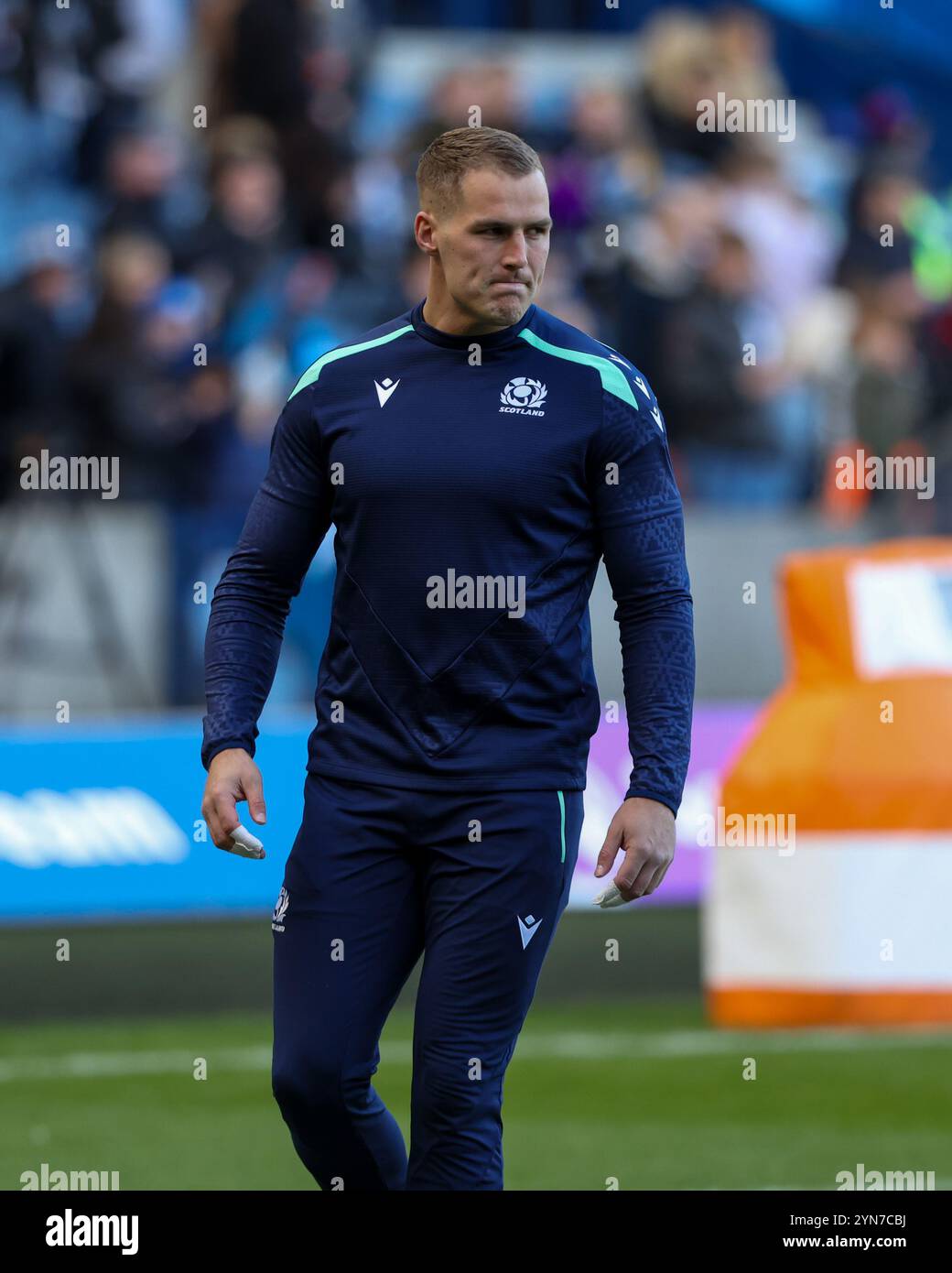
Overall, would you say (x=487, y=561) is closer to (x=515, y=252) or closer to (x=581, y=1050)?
(x=515, y=252)

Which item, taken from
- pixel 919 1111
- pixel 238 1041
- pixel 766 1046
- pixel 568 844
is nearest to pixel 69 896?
pixel 238 1041

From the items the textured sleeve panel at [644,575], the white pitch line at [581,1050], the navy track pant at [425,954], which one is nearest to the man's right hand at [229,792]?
the navy track pant at [425,954]

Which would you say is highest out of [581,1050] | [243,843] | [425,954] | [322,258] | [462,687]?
[322,258]

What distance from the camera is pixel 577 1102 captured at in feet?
26.9

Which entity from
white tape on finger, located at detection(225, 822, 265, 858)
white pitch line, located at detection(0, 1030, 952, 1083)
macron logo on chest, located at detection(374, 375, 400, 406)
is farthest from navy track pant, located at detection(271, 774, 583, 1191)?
white pitch line, located at detection(0, 1030, 952, 1083)

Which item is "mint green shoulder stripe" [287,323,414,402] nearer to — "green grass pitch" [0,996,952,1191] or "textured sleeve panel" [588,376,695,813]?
"textured sleeve panel" [588,376,695,813]

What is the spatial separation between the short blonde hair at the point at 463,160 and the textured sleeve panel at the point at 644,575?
0.46m

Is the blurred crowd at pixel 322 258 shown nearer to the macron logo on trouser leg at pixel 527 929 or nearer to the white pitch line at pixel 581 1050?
the white pitch line at pixel 581 1050

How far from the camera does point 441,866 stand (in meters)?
4.43

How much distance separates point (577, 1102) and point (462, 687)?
13.5 feet

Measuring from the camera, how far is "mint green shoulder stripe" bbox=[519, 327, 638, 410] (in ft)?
14.8

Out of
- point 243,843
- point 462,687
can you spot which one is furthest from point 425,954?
point 462,687

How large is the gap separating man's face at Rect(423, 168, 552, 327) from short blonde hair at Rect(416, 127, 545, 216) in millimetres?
17

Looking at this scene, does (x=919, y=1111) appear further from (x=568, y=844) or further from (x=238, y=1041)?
(x=568, y=844)
